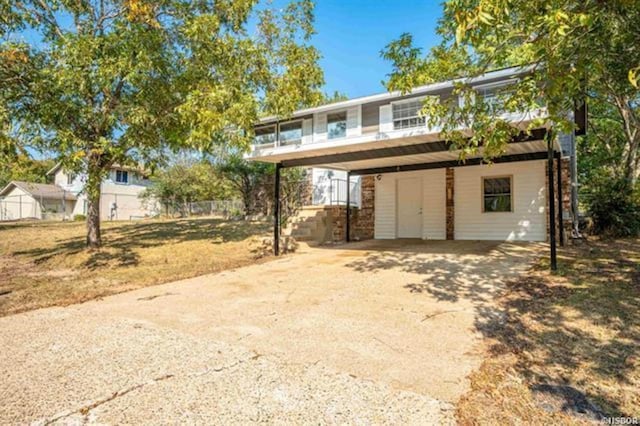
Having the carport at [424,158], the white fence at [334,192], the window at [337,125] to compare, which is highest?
the window at [337,125]

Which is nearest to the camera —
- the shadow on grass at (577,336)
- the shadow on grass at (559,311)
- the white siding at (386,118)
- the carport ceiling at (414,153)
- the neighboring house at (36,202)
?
the shadow on grass at (577,336)

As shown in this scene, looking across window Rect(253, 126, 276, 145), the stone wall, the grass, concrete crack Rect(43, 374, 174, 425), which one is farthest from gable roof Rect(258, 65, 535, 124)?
concrete crack Rect(43, 374, 174, 425)

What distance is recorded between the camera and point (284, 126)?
14867mm

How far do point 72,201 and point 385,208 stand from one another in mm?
26483

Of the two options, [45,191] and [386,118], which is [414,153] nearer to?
[386,118]

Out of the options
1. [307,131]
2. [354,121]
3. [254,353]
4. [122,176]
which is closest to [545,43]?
[254,353]

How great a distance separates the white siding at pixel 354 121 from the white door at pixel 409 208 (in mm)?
2395

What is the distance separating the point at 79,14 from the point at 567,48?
1028cm

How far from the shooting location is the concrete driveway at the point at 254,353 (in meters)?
2.42

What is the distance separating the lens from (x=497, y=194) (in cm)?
1181

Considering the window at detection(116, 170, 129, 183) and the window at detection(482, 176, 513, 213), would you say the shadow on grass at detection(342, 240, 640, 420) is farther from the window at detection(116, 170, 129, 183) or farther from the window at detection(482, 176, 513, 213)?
the window at detection(116, 170, 129, 183)

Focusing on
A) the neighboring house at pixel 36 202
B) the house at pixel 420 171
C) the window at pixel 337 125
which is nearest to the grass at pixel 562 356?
the house at pixel 420 171

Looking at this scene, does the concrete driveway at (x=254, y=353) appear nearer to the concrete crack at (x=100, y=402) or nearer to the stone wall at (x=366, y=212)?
the concrete crack at (x=100, y=402)

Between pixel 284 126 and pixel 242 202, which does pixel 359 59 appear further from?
pixel 242 202
